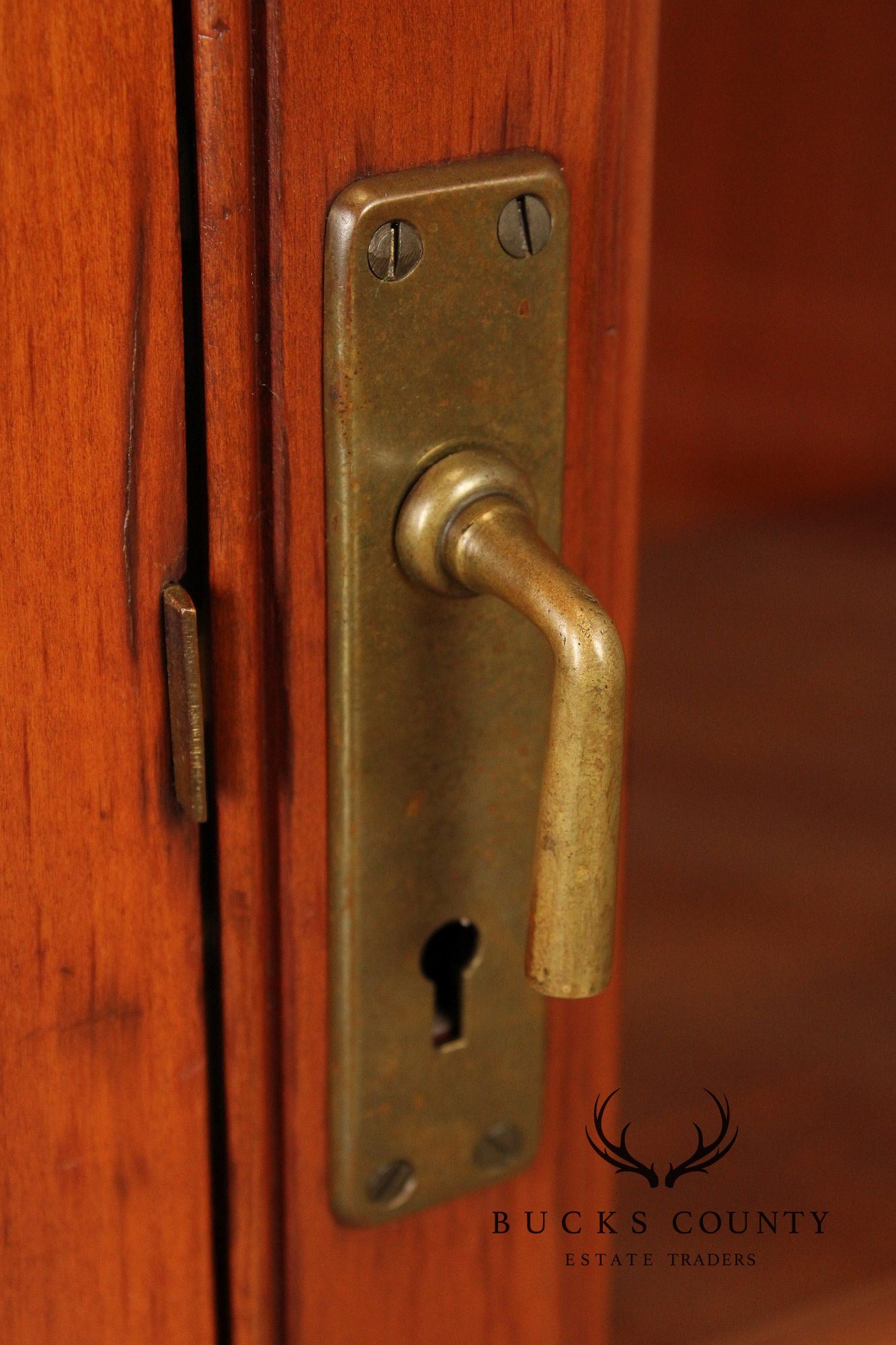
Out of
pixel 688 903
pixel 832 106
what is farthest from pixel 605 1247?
pixel 832 106

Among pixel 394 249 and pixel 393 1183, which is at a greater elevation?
pixel 394 249

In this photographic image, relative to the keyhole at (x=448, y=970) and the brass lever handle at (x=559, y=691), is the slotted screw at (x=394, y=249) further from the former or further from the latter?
the keyhole at (x=448, y=970)

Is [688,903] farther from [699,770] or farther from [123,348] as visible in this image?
[123,348]

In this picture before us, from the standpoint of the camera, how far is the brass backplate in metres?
0.39

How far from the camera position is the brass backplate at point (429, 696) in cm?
39

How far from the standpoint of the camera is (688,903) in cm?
56

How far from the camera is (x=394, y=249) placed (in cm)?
38

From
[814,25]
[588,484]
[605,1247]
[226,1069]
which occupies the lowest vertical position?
[605,1247]

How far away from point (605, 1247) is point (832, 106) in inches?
13.9

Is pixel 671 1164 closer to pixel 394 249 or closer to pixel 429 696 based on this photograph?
pixel 429 696

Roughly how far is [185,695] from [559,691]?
87 mm

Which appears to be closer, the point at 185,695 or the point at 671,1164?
the point at 185,695

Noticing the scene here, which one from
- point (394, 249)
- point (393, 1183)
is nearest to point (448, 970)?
point (393, 1183)

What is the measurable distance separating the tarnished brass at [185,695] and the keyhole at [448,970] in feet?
0.29
